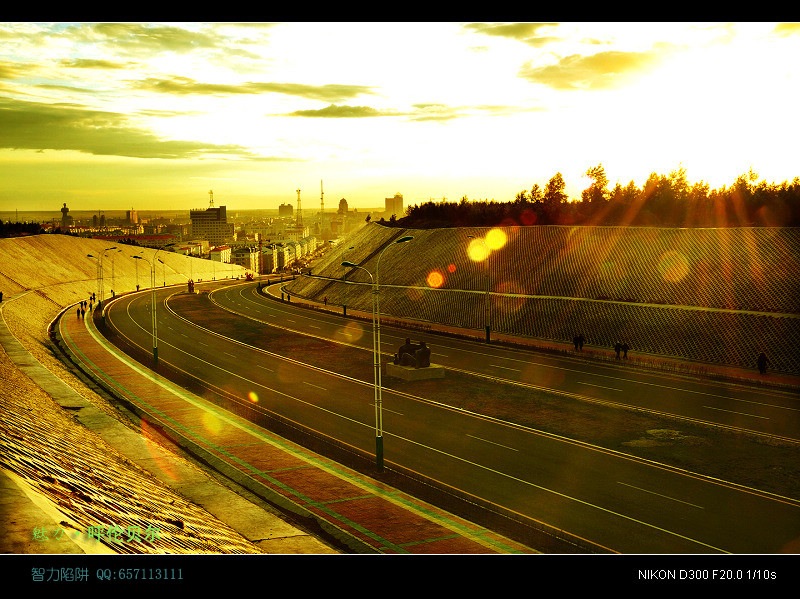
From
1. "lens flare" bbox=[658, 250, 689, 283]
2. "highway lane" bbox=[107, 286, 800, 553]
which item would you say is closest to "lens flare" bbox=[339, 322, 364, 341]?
"highway lane" bbox=[107, 286, 800, 553]

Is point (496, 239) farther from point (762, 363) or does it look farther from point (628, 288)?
point (762, 363)

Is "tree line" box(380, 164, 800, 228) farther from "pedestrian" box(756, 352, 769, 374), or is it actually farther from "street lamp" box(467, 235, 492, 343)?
"pedestrian" box(756, 352, 769, 374)

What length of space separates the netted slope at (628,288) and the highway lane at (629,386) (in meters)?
5.97

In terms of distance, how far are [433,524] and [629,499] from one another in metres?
6.55

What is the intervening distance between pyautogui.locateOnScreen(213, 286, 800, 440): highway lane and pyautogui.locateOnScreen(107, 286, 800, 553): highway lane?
7.55 metres

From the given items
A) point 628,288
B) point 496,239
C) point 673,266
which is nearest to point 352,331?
point 496,239

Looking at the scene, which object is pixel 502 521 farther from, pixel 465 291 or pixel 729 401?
pixel 465 291

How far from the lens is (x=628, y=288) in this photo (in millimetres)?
55031

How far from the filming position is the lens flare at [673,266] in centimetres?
5256

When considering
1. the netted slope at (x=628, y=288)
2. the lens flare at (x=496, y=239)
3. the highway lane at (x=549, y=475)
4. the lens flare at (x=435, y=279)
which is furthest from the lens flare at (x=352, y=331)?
the highway lane at (x=549, y=475)

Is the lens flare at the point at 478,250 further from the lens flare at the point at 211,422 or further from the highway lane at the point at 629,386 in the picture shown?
the lens flare at the point at 211,422
